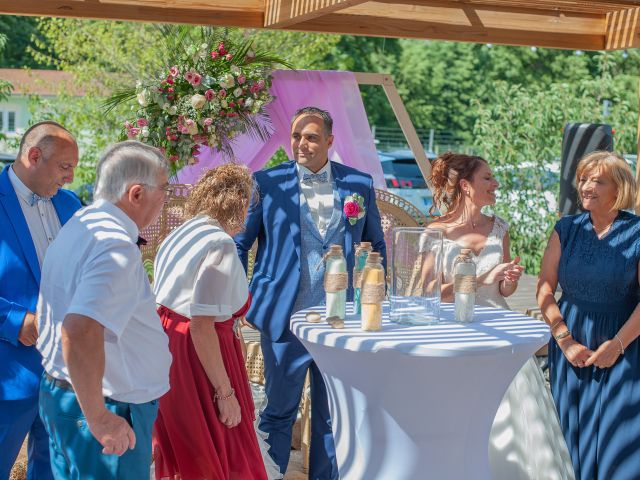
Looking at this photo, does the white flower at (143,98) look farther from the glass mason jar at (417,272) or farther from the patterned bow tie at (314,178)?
the glass mason jar at (417,272)

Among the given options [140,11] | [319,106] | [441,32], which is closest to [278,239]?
[140,11]

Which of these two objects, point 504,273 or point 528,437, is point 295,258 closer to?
point 504,273

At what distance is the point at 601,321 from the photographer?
4035mm

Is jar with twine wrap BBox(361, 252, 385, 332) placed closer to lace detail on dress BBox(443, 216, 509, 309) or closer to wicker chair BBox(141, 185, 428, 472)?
lace detail on dress BBox(443, 216, 509, 309)

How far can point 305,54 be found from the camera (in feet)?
51.5

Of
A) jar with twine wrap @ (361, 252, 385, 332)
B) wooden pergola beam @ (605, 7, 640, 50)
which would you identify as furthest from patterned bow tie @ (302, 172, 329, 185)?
wooden pergola beam @ (605, 7, 640, 50)

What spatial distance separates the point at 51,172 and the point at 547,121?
1008 centimetres

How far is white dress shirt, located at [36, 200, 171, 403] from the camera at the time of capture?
237 cm

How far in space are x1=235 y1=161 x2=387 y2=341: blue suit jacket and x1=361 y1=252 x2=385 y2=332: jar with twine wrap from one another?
91cm

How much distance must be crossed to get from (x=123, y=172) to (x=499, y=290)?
231 cm

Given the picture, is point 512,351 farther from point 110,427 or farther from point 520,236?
point 520,236

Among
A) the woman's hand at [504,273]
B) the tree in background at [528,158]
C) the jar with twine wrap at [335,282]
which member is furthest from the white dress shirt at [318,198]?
the tree in background at [528,158]

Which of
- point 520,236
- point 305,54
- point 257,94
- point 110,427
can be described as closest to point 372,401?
point 110,427

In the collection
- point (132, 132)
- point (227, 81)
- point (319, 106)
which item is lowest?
point (132, 132)
